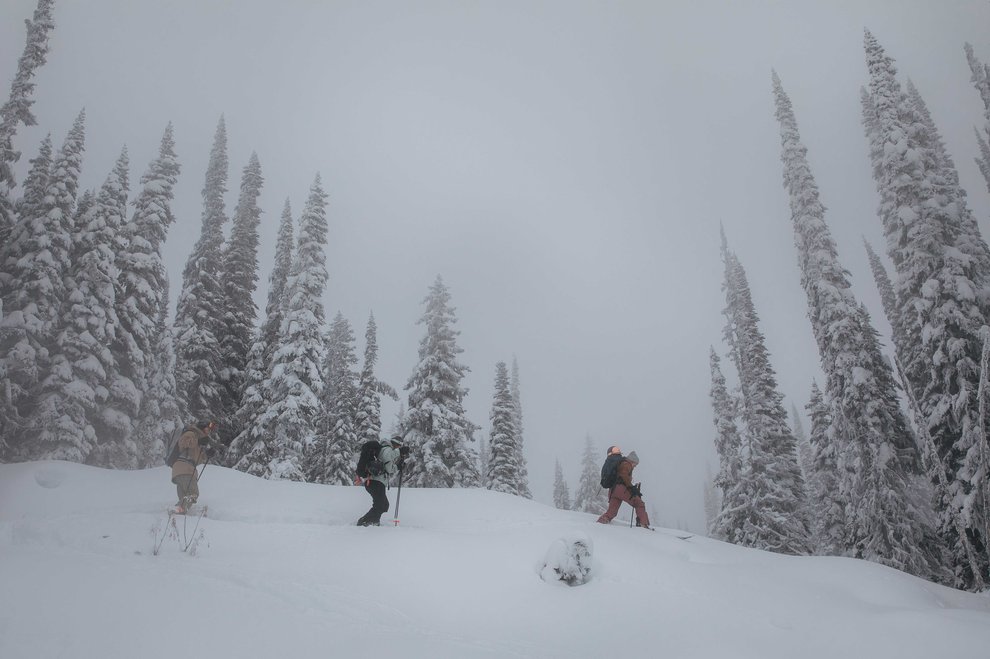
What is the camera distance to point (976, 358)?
16406 millimetres

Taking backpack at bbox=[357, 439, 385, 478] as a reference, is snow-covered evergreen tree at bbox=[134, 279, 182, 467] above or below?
above

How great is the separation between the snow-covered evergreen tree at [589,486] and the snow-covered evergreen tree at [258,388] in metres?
29.8

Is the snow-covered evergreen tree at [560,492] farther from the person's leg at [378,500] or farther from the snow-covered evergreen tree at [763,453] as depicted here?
the person's leg at [378,500]

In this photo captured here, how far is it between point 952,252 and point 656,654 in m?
19.3

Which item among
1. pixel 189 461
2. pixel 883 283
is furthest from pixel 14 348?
pixel 883 283

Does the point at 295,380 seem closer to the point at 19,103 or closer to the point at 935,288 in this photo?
the point at 19,103

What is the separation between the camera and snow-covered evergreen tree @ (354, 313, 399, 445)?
29.2 m

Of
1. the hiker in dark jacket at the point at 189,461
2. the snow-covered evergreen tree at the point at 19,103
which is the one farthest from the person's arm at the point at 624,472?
the snow-covered evergreen tree at the point at 19,103

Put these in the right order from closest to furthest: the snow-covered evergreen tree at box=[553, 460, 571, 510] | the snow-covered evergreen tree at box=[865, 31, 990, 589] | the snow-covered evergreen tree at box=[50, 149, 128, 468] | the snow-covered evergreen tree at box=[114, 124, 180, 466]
Result: the snow-covered evergreen tree at box=[865, 31, 990, 589] < the snow-covered evergreen tree at box=[50, 149, 128, 468] < the snow-covered evergreen tree at box=[114, 124, 180, 466] < the snow-covered evergreen tree at box=[553, 460, 571, 510]

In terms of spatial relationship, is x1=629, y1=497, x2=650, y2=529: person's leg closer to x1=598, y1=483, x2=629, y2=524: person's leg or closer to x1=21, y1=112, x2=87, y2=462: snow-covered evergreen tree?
x1=598, y1=483, x2=629, y2=524: person's leg

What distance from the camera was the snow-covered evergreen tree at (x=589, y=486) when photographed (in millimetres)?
44031

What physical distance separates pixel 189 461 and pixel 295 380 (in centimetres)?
1210

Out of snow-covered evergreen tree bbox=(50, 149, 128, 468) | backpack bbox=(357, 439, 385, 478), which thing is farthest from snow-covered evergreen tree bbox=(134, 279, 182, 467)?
backpack bbox=(357, 439, 385, 478)

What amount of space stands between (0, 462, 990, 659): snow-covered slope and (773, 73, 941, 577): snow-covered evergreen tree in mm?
10179
